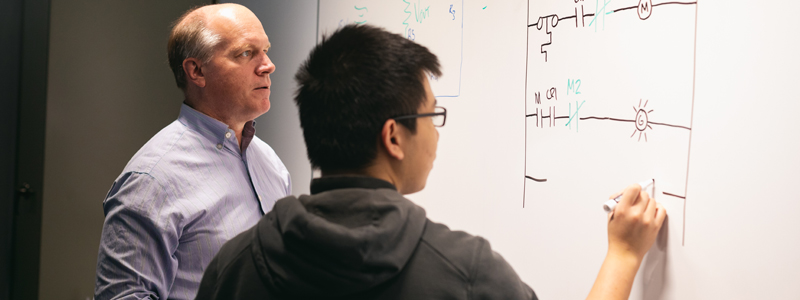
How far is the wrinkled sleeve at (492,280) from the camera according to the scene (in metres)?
0.63

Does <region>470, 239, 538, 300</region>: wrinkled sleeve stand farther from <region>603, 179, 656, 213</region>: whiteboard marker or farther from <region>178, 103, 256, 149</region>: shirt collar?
<region>178, 103, 256, 149</region>: shirt collar

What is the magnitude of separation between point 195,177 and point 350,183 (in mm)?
628

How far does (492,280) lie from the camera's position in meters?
0.63

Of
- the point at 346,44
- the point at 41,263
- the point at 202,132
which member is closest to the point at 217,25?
the point at 202,132

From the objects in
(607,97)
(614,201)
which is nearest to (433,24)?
(607,97)

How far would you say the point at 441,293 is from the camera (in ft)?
2.08

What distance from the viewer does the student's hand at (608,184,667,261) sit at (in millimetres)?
970

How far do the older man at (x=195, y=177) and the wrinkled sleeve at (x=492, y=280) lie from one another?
714mm

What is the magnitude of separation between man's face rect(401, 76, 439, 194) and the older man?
590mm

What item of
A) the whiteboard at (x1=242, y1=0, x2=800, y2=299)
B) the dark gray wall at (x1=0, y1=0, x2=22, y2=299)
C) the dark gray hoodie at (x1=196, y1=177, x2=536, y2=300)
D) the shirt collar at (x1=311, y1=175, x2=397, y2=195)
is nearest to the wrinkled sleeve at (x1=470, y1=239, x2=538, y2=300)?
the dark gray hoodie at (x1=196, y1=177, x2=536, y2=300)

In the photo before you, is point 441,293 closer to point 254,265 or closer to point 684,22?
point 254,265

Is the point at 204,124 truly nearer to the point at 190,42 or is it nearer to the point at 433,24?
the point at 190,42

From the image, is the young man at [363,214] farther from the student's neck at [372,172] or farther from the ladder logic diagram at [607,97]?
the ladder logic diagram at [607,97]

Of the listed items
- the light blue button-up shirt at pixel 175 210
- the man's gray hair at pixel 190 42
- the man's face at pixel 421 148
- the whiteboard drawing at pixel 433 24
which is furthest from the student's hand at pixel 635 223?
the man's gray hair at pixel 190 42
